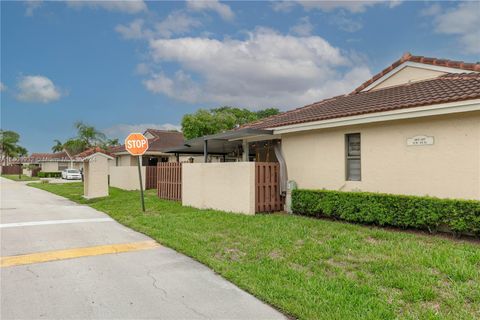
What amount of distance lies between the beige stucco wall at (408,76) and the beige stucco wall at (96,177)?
1352 centimetres

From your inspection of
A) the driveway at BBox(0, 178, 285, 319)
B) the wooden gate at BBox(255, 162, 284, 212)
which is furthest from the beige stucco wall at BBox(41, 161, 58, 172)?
the wooden gate at BBox(255, 162, 284, 212)

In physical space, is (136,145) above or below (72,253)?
above

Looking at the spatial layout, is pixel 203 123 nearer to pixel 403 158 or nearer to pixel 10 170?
pixel 403 158

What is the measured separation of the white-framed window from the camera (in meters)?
9.55

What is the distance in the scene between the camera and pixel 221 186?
11.6 m

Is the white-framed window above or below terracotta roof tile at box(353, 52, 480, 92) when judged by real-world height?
below

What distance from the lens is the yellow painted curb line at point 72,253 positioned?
20.0 feet

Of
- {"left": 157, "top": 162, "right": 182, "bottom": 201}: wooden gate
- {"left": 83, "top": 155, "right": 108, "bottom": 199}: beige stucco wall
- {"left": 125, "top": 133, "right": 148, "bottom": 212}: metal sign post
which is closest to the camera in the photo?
{"left": 125, "top": 133, "right": 148, "bottom": 212}: metal sign post

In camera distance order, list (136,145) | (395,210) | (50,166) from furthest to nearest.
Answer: (50,166) → (136,145) → (395,210)

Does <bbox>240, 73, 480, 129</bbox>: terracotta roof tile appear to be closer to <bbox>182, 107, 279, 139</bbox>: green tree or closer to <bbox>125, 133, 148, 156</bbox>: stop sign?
<bbox>125, 133, 148, 156</bbox>: stop sign

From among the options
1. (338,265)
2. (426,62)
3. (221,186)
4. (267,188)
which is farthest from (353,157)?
(338,265)

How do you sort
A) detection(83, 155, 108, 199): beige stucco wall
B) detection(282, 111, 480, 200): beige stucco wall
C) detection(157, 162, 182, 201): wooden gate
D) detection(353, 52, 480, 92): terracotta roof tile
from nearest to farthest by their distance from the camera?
detection(282, 111, 480, 200): beige stucco wall < detection(353, 52, 480, 92): terracotta roof tile < detection(157, 162, 182, 201): wooden gate < detection(83, 155, 108, 199): beige stucco wall

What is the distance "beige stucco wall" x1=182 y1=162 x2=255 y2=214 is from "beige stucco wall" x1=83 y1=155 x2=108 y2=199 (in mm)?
6060

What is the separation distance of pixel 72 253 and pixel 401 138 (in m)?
7.89
